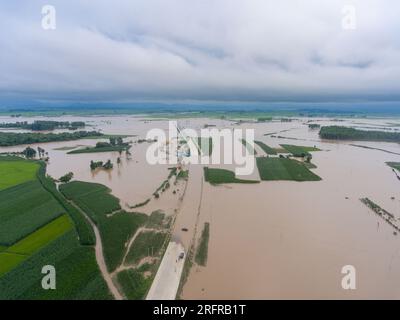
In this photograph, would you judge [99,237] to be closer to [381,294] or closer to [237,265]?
[237,265]

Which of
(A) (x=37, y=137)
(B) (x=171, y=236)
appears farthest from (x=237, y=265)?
(A) (x=37, y=137)

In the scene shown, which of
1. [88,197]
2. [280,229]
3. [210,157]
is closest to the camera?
[280,229]

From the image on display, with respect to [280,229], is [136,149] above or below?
above

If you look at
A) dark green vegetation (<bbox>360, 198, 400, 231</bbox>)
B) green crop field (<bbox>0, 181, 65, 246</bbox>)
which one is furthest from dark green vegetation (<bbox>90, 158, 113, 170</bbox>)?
dark green vegetation (<bbox>360, 198, 400, 231</bbox>)

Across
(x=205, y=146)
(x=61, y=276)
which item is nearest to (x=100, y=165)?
(x=205, y=146)

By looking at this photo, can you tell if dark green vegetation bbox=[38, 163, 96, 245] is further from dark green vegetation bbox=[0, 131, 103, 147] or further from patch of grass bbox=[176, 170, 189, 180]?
dark green vegetation bbox=[0, 131, 103, 147]

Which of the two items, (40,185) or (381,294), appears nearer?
(381,294)

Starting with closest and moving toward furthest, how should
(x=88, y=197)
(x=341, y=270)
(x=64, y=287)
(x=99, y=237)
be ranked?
(x=64, y=287) < (x=341, y=270) < (x=99, y=237) < (x=88, y=197)
